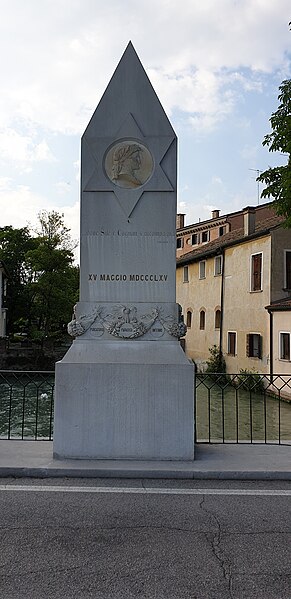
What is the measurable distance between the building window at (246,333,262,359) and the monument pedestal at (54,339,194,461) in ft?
70.5

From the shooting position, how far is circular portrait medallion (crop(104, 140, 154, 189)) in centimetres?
675

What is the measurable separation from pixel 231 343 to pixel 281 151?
18.6m

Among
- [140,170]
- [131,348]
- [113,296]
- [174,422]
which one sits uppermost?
[140,170]

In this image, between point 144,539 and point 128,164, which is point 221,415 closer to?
point 128,164

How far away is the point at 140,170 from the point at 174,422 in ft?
10.1

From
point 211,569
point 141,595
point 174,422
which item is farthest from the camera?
point 174,422

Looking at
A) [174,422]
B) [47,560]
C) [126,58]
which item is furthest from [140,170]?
[47,560]

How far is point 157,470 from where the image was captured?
19.2 feet

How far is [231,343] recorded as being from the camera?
3109 cm

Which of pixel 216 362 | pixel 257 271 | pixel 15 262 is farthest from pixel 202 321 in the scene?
pixel 15 262

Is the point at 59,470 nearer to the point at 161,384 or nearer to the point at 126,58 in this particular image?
the point at 161,384

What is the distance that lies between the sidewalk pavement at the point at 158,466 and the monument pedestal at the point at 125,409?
0.16 meters

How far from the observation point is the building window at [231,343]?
101ft

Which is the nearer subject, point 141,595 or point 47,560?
point 141,595
